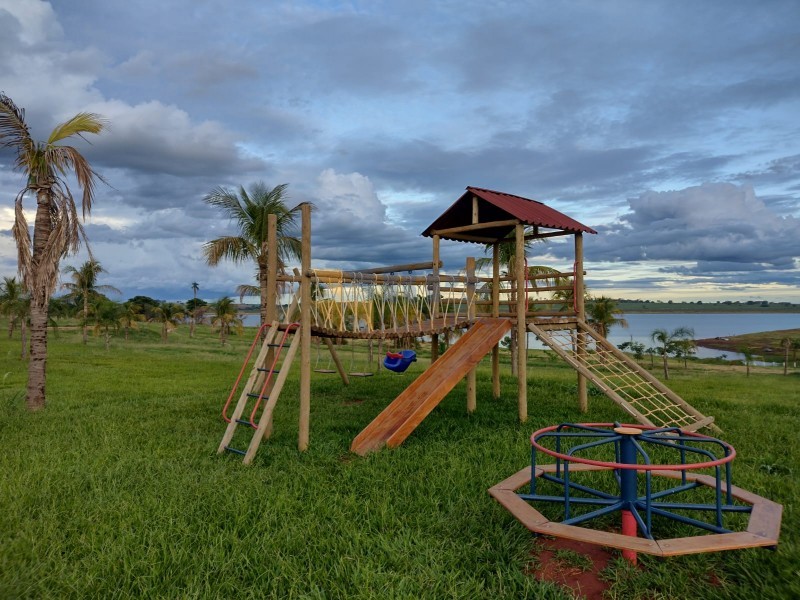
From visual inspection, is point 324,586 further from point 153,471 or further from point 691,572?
point 153,471

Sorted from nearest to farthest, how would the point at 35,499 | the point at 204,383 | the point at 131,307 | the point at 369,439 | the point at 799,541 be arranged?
the point at 799,541 → the point at 35,499 → the point at 369,439 → the point at 204,383 → the point at 131,307

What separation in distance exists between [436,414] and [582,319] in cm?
354

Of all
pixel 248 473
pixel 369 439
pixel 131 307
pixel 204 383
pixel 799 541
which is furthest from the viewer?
pixel 131 307

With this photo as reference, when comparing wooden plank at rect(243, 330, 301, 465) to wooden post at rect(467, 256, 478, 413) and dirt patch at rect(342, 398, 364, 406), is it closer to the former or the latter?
wooden post at rect(467, 256, 478, 413)

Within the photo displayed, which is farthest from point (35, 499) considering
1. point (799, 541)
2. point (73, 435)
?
point (799, 541)

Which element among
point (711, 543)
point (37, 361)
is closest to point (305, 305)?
point (711, 543)

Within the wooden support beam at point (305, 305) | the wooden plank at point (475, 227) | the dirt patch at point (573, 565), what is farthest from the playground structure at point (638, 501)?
the wooden plank at point (475, 227)

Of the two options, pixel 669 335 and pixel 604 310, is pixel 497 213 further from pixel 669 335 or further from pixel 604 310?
pixel 669 335

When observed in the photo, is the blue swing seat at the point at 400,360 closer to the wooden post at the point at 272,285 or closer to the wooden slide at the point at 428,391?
the wooden slide at the point at 428,391

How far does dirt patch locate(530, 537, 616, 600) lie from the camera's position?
385 cm

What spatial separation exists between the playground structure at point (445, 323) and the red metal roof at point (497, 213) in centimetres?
2

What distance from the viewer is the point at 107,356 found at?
2530 cm

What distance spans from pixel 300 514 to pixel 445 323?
5375 millimetres

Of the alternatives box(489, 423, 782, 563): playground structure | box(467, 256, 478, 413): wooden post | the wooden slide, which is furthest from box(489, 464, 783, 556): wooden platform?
box(467, 256, 478, 413): wooden post
